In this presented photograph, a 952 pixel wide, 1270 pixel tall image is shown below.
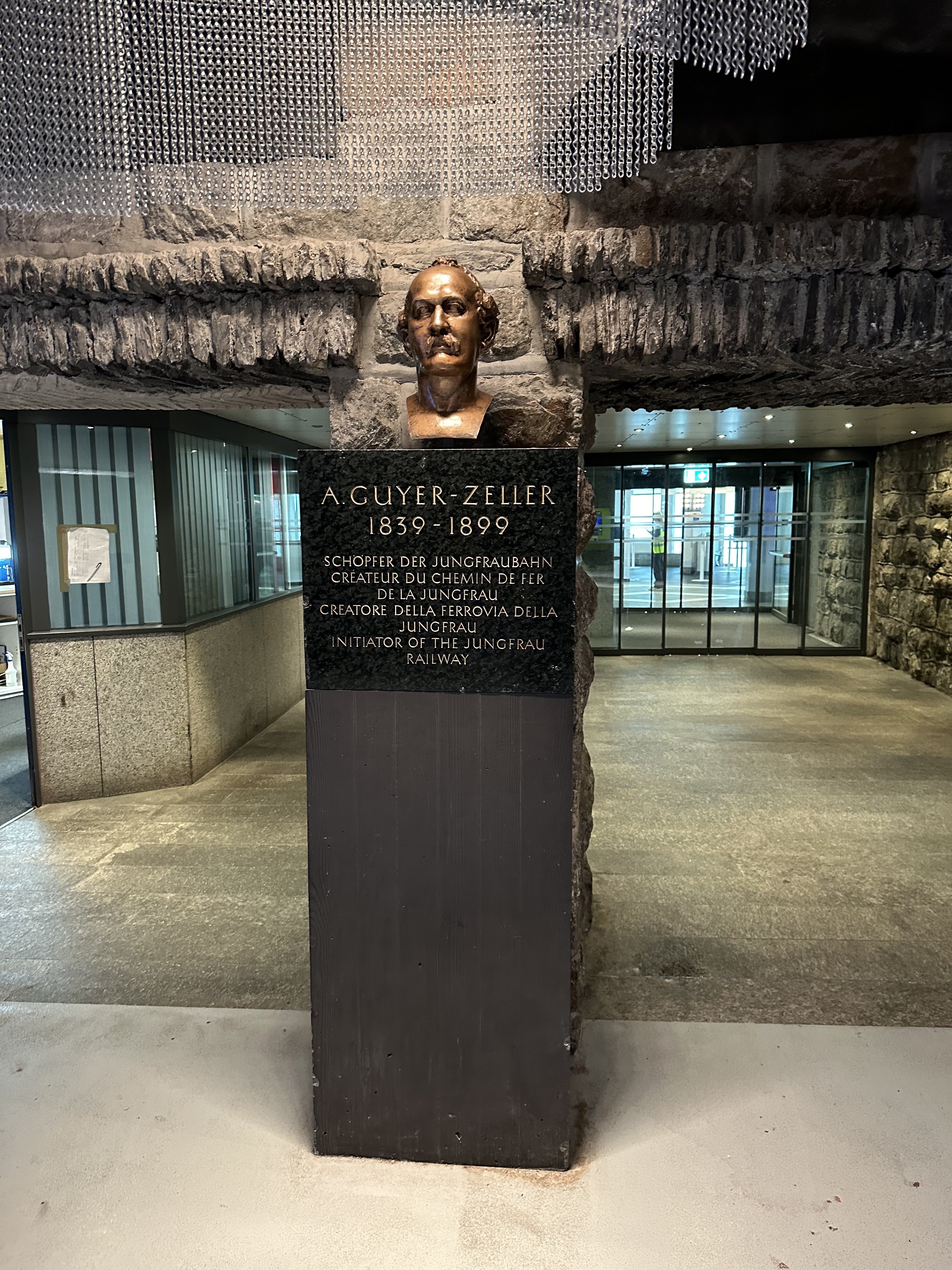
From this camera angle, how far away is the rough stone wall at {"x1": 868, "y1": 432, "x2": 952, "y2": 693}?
719 centimetres

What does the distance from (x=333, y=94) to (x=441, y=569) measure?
96cm

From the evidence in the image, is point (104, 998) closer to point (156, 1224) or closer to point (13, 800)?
point (156, 1224)

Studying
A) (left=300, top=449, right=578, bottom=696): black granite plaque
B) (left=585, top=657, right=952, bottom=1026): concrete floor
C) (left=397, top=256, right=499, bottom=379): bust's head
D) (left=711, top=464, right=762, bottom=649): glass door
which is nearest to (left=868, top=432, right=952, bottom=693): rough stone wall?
(left=585, top=657, right=952, bottom=1026): concrete floor

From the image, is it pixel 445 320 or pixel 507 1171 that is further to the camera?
pixel 507 1171

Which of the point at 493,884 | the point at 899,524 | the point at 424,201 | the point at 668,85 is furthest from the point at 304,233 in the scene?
the point at 899,524

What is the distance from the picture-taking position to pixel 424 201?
189 cm

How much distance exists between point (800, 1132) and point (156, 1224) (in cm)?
144

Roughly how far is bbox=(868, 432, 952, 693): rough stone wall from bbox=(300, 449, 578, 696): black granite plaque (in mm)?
6544

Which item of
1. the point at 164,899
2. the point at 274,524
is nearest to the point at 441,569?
the point at 164,899

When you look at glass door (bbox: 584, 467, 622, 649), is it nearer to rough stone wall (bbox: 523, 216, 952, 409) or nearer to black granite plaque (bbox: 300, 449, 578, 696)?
rough stone wall (bbox: 523, 216, 952, 409)

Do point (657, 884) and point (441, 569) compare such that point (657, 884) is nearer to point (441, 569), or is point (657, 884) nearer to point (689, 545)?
point (441, 569)

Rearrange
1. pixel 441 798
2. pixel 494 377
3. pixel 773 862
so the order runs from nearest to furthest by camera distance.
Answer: pixel 441 798 → pixel 494 377 → pixel 773 862

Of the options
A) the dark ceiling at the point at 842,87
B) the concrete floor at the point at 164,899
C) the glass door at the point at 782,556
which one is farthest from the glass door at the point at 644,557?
the dark ceiling at the point at 842,87

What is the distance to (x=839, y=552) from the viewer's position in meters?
9.17
